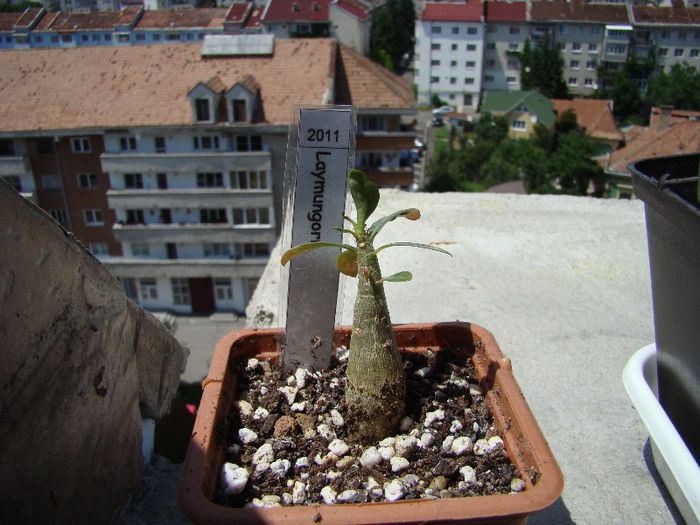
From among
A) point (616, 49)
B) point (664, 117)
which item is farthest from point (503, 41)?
point (664, 117)

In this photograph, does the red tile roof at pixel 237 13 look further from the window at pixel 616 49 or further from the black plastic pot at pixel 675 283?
the black plastic pot at pixel 675 283

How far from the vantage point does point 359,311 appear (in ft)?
4.24

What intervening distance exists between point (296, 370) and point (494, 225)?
6.97 feet

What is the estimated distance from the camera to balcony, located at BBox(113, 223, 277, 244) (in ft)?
49.6

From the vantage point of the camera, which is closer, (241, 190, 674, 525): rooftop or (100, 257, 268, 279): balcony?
(241, 190, 674, 525): rooftop

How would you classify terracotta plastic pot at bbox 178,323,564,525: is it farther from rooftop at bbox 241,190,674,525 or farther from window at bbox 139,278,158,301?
window at bbox 139,278,158,301

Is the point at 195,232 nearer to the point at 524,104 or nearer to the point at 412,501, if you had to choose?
the point at 412,501

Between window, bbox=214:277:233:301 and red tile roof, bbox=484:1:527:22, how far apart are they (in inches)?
1088

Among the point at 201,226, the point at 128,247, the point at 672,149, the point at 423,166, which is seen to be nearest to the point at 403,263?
the point at 201,226

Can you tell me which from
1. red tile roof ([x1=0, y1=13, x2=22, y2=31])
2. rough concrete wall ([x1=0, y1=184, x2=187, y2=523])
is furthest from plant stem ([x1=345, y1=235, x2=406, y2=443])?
red tile roof ([x1=0, y1=13, x2=22, y2=31])

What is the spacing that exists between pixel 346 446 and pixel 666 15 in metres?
40.9

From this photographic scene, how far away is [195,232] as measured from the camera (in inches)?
603

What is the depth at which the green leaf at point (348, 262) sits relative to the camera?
1.35 meters

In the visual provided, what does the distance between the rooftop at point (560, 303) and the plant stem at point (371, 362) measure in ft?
1.75
